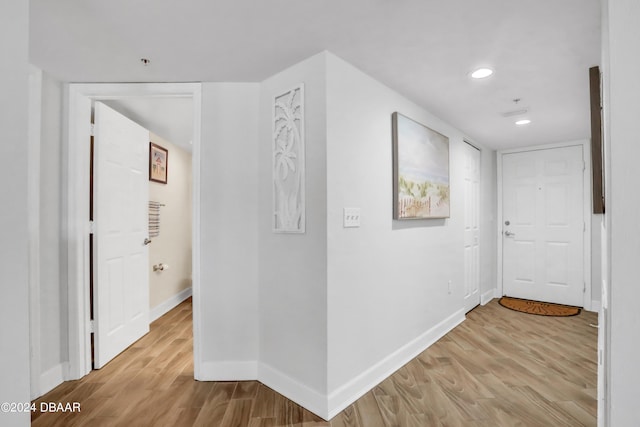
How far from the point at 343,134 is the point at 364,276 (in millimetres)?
952

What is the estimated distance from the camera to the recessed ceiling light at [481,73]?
2119 millimetres

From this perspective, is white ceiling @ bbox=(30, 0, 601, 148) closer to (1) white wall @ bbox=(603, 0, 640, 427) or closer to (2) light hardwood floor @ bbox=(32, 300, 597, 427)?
(1) white wall @ bbox=(603, 0, 640, 427)

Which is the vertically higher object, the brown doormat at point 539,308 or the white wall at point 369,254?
the white wall at point 369,254

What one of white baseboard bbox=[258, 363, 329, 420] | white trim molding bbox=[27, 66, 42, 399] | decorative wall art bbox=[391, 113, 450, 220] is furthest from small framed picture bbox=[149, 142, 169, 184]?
decorative wall art bbox=[391, 113, 450, 220]

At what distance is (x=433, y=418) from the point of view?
187 centimetres

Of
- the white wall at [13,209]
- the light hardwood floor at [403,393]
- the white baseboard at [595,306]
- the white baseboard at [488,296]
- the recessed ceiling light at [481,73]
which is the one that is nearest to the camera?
the white wall at [13,209]

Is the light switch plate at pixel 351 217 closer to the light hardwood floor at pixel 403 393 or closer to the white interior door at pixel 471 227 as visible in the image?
the light hardwood floor at pixel 403 393

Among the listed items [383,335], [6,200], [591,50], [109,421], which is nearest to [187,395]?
[109,421]

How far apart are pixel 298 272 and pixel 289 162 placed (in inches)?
28.3

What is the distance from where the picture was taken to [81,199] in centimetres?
239

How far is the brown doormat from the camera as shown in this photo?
3.87m

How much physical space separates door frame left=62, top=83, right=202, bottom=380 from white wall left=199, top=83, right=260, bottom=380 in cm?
5

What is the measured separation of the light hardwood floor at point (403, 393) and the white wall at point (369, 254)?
195 millimetres

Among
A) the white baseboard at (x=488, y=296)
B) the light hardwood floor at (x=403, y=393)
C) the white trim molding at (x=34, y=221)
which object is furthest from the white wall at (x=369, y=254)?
the white trim molding at (x=34, y=221)
